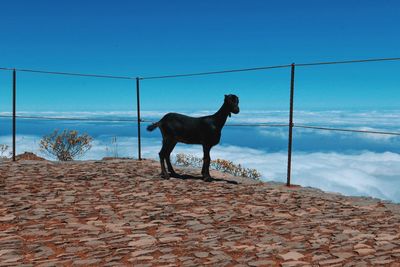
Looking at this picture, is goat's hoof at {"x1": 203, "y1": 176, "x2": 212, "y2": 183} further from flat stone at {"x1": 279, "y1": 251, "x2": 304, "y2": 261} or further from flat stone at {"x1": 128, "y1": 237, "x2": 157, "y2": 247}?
flat stone at {"x1": 279, "y1": 251, "x2": 304, "y2": 261}

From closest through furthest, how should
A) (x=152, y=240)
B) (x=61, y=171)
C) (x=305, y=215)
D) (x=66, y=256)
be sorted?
(x=66, y=256) → (x=152, y=240) → (x=305, y=215) → (x=61, y=171)

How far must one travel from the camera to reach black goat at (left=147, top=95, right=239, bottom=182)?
393 inches

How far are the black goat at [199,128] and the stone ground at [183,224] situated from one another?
2.61ft

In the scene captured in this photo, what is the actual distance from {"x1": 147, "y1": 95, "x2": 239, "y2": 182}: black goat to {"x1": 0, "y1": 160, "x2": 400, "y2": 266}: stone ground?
31.3 inches

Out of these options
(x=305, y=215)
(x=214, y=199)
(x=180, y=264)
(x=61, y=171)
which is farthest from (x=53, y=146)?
(x=180, y=264)

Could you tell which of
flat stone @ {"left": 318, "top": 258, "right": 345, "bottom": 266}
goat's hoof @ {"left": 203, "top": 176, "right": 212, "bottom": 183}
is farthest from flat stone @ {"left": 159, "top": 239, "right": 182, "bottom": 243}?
goat's hoof @ {"left": 203, "top": 176, "right": 212, "bottom": 183}

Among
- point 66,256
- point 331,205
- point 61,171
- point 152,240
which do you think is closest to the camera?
point 66,256

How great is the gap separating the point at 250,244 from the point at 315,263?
0.95 m

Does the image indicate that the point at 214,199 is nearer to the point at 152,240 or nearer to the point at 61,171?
the point at 152,240

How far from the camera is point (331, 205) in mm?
8211

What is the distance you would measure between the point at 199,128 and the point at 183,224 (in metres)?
3.57

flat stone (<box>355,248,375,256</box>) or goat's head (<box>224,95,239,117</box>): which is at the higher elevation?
goat's head (<box>224,95,239,117</box>)

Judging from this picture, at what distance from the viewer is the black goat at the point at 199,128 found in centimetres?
998

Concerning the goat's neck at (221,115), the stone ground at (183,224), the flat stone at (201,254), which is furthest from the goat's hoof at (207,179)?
the flat stone at (201,254)
